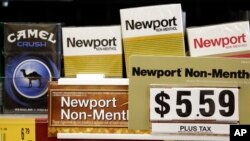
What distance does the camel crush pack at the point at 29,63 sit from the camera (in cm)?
116

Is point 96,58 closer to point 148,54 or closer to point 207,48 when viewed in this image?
point 148,54

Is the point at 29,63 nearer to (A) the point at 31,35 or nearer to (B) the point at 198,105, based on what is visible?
(A) the point at 31,35

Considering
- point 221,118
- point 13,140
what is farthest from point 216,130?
point 13,140

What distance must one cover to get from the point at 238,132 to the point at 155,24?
37 centimetres

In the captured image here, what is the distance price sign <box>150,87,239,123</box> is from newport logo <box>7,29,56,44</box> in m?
0.35

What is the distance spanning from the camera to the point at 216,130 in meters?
1.09

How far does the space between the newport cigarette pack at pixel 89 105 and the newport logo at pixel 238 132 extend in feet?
0.90

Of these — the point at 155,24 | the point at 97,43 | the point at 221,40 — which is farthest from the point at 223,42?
the point at 97,43

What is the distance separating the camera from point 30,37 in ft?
3.84

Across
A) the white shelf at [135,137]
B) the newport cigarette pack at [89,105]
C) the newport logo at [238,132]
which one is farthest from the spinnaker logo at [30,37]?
the newport logo at [238,132]

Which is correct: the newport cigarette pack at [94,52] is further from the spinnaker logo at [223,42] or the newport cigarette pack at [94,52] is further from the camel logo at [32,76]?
the spinnaker logo at [223,42]

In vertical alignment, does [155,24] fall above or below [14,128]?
above

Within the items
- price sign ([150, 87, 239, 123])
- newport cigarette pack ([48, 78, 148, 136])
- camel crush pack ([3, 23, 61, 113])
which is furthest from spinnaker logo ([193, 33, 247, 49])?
→ camel crush pack ([3, 23, 61, 113])

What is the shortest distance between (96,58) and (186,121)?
0.30m
